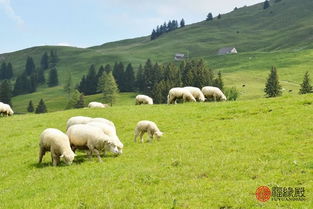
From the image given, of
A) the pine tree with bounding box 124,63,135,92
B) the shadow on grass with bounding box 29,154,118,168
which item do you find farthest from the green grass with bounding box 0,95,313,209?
the pine tree with bounding box 124,63,135,92

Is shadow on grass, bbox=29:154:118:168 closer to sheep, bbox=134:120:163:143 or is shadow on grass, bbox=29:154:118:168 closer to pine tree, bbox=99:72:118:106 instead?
sheep, bbox=134:120:163:143

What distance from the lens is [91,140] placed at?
2022 cm

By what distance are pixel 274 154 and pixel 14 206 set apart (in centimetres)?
1199

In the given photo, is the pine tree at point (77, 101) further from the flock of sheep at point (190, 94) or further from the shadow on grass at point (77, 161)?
the shadow on grass at point (77, 161)

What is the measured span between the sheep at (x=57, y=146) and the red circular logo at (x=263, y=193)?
10.7 m

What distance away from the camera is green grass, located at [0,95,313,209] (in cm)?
1271

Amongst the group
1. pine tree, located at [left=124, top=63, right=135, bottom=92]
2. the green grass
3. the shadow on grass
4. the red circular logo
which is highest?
the red circular logo

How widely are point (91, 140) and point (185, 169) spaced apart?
678cm

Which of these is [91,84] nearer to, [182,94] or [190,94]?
[182,94]

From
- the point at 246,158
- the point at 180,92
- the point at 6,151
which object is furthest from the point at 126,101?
the point at 246,158

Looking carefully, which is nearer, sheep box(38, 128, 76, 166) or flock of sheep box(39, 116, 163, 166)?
sheep box(38, 128, 76, 166)

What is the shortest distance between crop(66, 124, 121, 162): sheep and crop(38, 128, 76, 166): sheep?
29.2 inches

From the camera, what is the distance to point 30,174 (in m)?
18.1

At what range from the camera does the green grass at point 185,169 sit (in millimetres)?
12705
